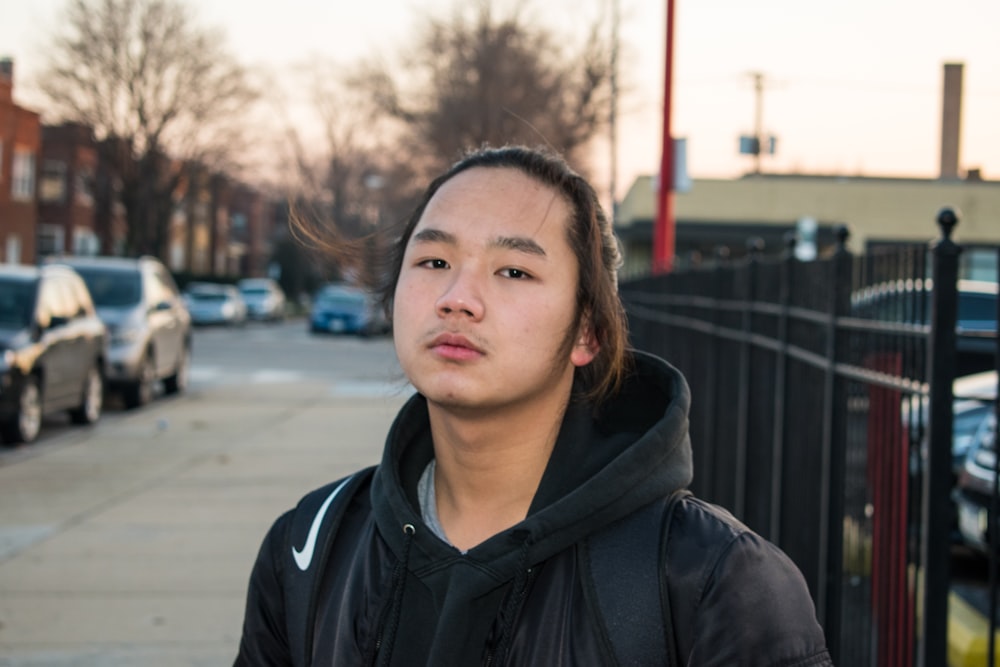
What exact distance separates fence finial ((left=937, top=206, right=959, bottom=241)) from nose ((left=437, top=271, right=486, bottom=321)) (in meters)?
1.79

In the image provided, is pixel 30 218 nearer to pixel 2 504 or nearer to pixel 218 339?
pixel 218 339

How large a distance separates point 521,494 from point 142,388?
14017 millimetres

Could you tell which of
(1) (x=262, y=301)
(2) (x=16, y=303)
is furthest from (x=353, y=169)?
(2) (x=16, y=303)

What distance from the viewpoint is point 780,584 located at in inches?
69.7

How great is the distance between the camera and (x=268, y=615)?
2105 millimetres

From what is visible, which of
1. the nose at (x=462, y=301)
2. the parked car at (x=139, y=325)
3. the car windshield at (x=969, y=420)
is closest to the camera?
the nose at (x=462, y=301)

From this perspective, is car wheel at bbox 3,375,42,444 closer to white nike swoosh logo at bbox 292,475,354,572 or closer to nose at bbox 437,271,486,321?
white nike swoosh logo at bbox 292,475,354,572

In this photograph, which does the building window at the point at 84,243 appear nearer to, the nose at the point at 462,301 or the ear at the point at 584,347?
the ear at the point at 584,347

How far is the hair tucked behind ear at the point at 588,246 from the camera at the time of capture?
85.7 inches

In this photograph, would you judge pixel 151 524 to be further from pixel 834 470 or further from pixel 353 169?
pixel 353 169

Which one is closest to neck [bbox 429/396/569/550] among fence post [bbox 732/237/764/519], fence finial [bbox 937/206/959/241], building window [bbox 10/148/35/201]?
fence finial [bbox 937/206/959/241]

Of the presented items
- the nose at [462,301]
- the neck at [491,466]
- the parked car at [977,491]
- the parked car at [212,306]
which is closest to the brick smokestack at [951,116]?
the parked car at [977,491]

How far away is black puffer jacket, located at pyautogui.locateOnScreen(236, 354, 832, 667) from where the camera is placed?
1.75 metres

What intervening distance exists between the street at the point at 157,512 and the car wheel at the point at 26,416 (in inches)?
5.5
